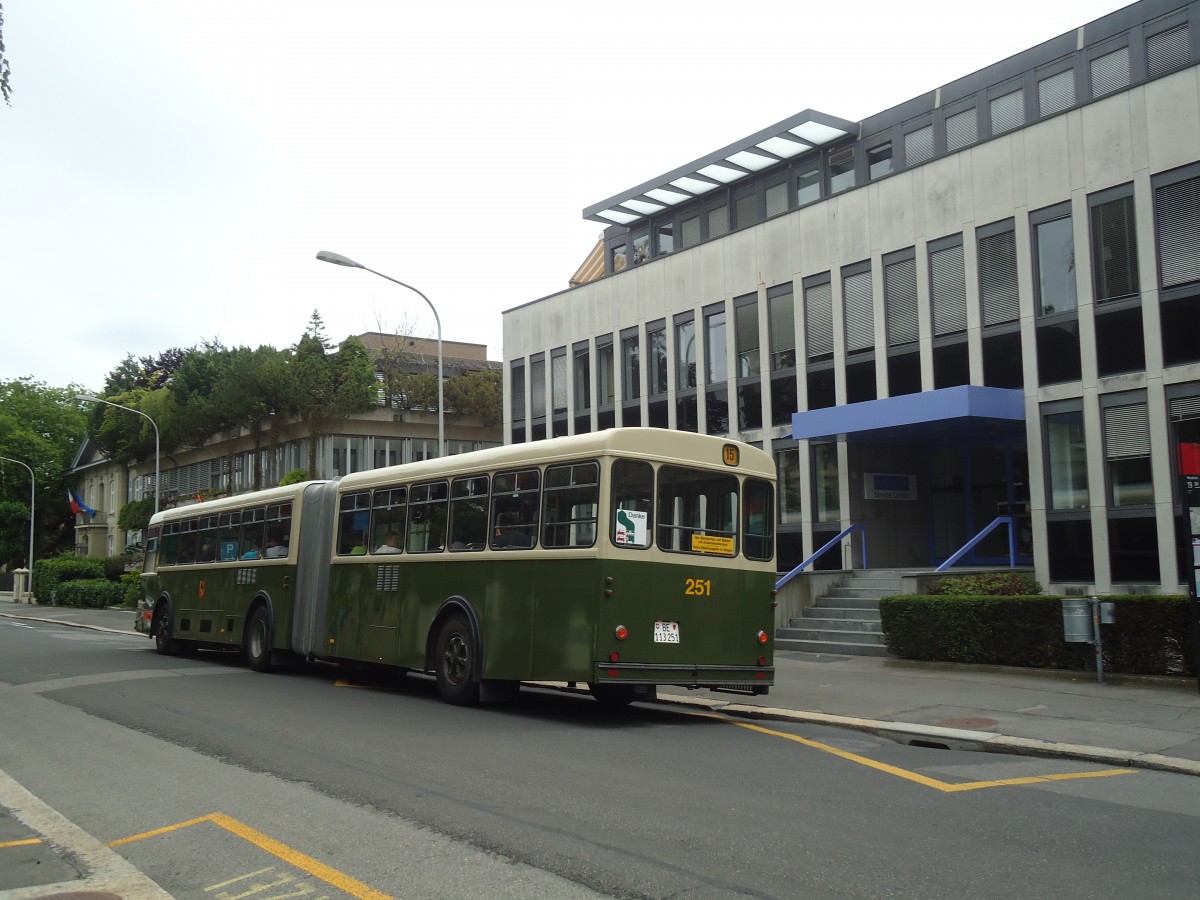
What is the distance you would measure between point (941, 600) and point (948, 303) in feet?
27.3

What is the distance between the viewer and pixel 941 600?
1670 cm

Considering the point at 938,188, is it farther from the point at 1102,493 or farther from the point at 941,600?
the point at 941,600

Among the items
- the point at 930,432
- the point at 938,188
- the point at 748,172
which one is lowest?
the point at 930,432

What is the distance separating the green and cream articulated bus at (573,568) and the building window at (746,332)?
44.0 ft

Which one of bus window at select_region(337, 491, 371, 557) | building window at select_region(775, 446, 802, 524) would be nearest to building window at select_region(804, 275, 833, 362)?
building window at select_region(775, 446, 802, 524)

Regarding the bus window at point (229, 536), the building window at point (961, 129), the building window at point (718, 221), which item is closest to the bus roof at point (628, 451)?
the bus window at point (229, 536)

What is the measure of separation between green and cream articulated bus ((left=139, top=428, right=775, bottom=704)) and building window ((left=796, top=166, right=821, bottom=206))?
660 inches

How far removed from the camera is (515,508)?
12922 millimetres

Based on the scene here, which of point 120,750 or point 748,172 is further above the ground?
point 748,172

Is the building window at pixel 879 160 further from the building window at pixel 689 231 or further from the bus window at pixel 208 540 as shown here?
the bus window at pixel 208 540

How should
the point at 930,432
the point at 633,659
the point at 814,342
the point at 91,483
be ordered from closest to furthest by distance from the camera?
1. the point at 633,659
2. the point at 930,432
3. the point at 814,342
4. the point at 91,483

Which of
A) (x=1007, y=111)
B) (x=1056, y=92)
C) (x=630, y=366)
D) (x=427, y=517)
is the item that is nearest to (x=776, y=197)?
(x=630, y=366)

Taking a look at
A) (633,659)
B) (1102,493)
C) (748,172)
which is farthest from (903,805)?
(748,172)

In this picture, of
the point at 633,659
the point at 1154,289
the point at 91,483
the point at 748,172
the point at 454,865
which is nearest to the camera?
the point at 454,865
